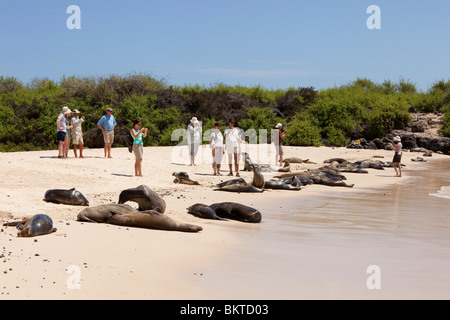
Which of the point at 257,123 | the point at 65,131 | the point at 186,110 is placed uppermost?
the point at 186,110

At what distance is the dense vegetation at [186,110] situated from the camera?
112ft

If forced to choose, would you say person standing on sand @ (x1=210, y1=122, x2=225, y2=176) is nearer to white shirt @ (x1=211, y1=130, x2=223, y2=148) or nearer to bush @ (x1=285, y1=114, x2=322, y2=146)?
white shirt @ (x1=211, y1=130, x2=223, y2=148)

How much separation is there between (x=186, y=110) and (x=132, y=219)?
29024 mm

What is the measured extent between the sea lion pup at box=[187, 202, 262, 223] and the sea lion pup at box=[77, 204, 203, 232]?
134cm

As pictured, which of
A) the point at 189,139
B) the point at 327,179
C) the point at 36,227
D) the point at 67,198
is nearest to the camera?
the point at 36,227

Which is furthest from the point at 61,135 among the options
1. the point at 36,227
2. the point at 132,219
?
the point at 36,227

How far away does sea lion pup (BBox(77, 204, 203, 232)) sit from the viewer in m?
8.38

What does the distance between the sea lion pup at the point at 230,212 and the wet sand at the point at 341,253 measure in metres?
0.24

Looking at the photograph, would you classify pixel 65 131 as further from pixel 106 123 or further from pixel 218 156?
pixel 218 156

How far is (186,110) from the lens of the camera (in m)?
37.2

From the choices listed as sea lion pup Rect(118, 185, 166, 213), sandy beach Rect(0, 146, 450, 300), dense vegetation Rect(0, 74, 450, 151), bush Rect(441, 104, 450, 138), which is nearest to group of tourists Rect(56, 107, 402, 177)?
sandy beach Rect(0, 146, 450, 300)

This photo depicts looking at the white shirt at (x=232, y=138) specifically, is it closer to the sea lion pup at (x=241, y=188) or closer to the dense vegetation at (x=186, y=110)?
the sea lion pup at (x=241, y=188)
